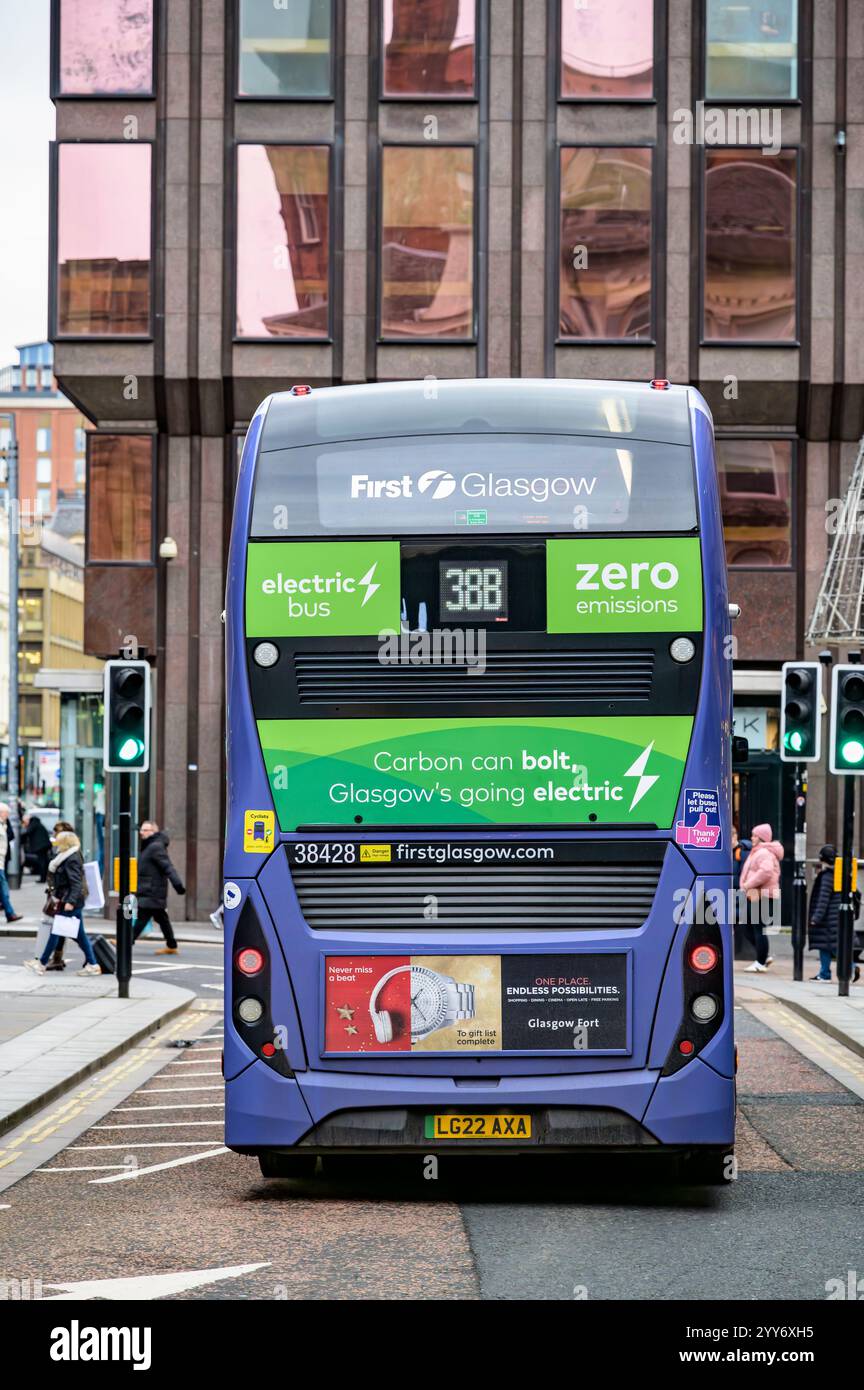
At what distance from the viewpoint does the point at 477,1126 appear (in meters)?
9.29

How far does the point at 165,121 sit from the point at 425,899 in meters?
24.6

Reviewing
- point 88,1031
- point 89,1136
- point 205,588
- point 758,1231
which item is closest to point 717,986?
point 758,1231

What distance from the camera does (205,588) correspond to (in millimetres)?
32188

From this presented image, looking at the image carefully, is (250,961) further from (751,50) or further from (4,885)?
(751,50)

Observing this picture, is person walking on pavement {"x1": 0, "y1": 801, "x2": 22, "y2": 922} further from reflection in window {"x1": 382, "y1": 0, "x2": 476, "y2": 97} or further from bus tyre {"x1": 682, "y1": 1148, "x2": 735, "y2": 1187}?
bus tyre {"x1": 682, "y1": 1148, "x2": 735, "y2": 1187}

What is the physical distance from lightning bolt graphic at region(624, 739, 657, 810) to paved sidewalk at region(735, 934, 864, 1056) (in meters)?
7.16

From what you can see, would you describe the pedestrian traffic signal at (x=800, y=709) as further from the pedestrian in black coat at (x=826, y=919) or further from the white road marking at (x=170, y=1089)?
the white road marking at (x=170, y=1089)

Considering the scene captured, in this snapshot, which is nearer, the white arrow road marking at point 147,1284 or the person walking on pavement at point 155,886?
the white arrow road marking at point 147,1284

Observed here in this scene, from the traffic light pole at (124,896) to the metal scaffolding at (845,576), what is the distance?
42.6 ft

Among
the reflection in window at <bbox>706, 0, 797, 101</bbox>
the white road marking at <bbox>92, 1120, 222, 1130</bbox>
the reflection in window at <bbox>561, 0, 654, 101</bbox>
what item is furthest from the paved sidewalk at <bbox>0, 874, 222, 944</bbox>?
the reflection in window at <bbox>706, 0, 797, 101</bbox>

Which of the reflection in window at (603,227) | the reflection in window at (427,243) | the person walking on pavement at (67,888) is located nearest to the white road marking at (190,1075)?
the person walking on pavement at (67,888)

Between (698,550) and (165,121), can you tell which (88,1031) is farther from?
(165,121)

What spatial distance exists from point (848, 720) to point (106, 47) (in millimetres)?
18336

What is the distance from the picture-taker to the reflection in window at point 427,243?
3175 centimetres
